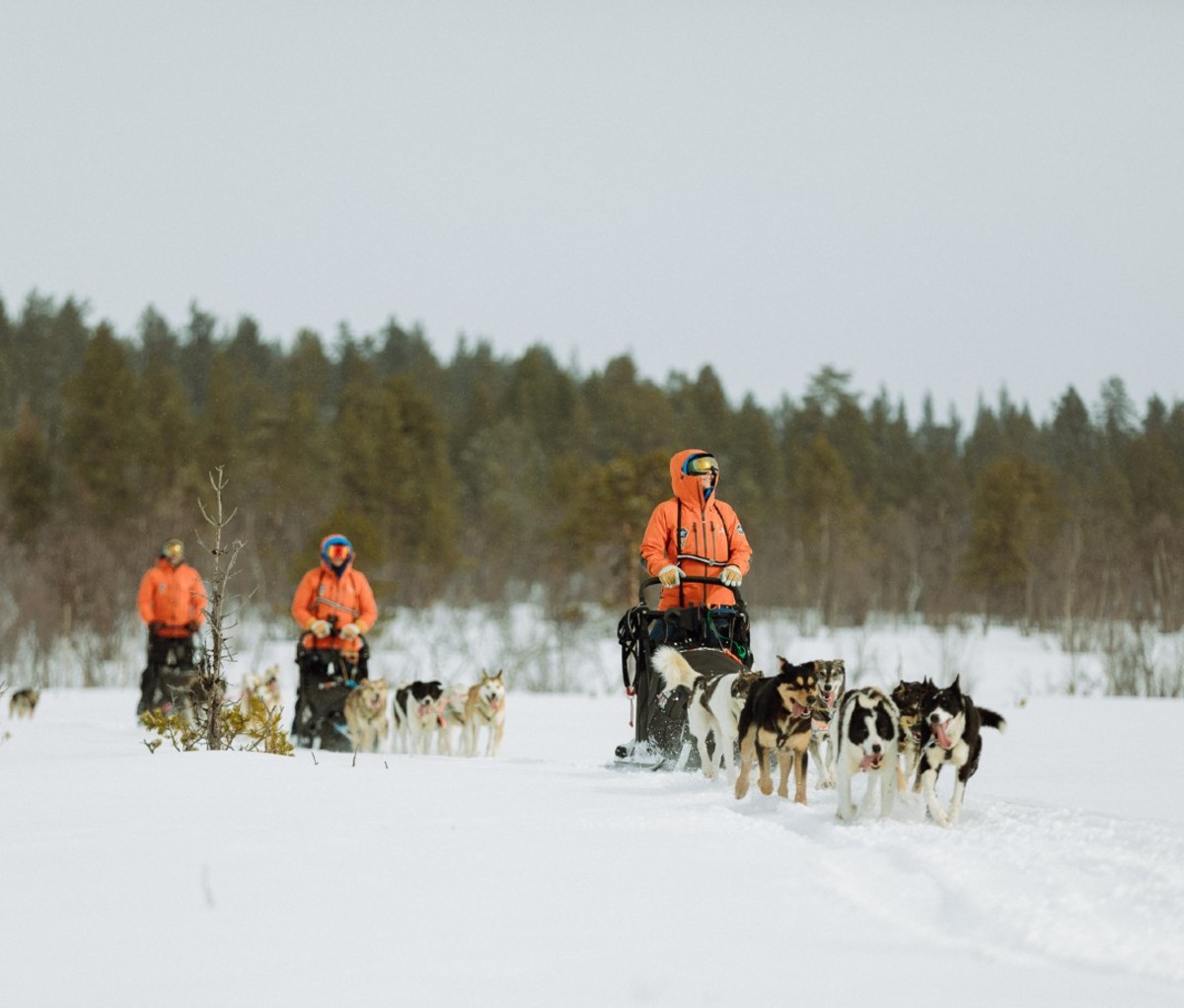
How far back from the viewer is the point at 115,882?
3688 mm

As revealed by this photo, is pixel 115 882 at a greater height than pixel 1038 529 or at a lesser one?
lesser

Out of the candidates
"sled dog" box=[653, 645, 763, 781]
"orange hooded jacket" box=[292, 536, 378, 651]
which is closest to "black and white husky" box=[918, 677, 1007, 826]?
"sled dog" box=[653, 645, 763, 781]

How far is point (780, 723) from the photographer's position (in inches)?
212

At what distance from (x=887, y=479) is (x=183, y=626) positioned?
140 feet

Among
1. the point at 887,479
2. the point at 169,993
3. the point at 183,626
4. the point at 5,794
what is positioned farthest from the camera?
the point at 887,479

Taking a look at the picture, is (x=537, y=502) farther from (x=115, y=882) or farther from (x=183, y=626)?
(x=115, y=882)

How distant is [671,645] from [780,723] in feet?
6.23

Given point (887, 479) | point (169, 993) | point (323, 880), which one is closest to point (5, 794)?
point (323, 880)

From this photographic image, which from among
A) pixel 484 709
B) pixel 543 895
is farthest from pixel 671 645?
pixel 543 895

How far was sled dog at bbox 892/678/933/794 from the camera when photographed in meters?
5.12

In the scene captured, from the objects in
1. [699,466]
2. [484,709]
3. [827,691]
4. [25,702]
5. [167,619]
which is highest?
[699,466]

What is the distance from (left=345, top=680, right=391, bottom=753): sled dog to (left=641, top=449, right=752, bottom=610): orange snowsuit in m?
3.57

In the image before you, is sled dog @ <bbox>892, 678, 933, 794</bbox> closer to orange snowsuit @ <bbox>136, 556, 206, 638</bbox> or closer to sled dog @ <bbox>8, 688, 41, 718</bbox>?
orange snowsuit @ <bbox>136, 556, 206, 638</bbox>

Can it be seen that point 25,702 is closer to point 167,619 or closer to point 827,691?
point 167,619
